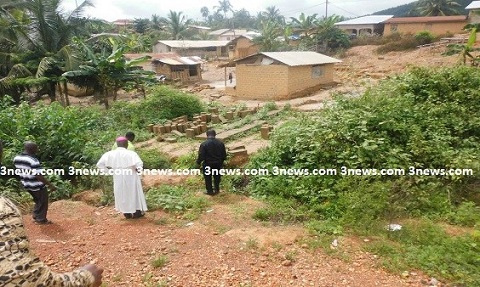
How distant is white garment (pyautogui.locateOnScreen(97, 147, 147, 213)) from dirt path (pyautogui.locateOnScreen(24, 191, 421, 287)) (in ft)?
0.82

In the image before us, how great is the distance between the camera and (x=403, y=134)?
23.6 feet

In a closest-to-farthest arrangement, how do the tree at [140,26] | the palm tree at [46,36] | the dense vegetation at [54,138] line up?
the dense vegetation at [54,138] < the palm tree at [46,36] < the tree at [140,26]

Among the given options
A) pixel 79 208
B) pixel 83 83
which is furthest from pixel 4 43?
pixel 79 208

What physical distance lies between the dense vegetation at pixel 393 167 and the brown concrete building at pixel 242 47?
27.8m

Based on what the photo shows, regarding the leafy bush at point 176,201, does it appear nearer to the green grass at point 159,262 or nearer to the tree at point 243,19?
the green grass at point 159,262

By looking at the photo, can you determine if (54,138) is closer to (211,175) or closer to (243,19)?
(211,175)

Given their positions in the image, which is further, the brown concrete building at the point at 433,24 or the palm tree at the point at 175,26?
the palm tree at the point at 175,26

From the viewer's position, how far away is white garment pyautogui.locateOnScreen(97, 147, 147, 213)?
5270 millimetres

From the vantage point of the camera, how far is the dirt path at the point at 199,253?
3791 mm

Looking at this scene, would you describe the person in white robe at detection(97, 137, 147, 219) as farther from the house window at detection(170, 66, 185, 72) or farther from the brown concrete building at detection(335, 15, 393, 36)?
the brown concrete building at detection(335, 15, 393, 36)

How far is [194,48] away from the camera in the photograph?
39156 mm

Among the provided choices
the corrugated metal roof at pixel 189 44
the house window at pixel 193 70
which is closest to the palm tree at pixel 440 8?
the corrugated metal roof at pixel 189 44

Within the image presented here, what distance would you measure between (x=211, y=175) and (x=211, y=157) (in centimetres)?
33

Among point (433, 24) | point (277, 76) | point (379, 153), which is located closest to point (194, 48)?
point (433, 24)
